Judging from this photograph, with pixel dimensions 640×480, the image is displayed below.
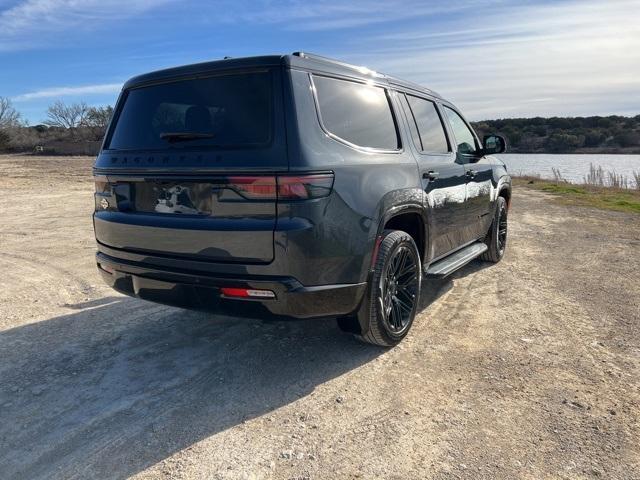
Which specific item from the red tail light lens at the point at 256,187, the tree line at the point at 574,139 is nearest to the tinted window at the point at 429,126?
the red tail light lens at the point at 256,187

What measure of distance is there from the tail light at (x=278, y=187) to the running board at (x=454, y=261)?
1751 mm

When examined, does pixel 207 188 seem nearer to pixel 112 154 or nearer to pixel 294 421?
pixel 112 154

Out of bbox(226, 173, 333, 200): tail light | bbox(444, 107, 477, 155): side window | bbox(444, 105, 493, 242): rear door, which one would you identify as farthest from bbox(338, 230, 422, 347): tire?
bbox(444, 107, 477, 155): side window

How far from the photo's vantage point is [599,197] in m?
16.6

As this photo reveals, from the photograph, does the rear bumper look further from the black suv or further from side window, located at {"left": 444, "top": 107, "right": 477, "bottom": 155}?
side window, located at {"left": 444, "top": 107, "right": 477, "bottom": 155}

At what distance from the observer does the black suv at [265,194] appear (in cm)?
282

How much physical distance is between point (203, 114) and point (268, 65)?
1.66ft

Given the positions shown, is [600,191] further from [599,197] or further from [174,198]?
[174,198]

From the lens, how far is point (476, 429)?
8.80 feet

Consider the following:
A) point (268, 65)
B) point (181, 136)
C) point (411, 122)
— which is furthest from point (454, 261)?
point (181, 136)

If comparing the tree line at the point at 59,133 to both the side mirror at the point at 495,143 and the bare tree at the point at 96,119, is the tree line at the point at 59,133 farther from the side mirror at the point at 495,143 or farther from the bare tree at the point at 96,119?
the side mirror at the point at 495,143

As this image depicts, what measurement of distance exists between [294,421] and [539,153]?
39790 millimetres

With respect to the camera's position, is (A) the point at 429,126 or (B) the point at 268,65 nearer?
(B) the point at 268,65

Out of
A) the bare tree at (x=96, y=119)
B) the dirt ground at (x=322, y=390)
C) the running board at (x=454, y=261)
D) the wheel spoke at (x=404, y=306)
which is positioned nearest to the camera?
the dirt ground at (x=322, y=390)
